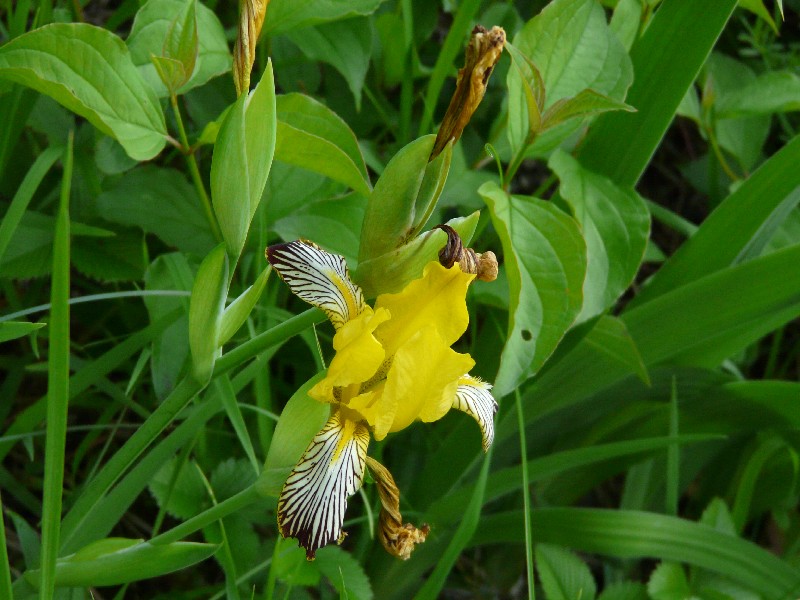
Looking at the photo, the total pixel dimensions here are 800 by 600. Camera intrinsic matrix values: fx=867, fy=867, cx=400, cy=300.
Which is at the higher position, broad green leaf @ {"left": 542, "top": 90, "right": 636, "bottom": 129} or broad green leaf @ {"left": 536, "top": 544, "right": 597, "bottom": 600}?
broad green leaf @ {"left": 542, "top": 90, "right": 636, "bottom": 129}

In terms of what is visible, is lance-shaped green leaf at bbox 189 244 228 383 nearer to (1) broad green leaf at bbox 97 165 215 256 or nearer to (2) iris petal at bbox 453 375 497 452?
(2) iris petal at bbox 453 375 497 452

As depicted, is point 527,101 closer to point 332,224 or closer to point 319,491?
point 332,224

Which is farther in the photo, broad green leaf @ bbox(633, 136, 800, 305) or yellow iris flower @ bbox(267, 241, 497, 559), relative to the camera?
broad green leaf @ bbox(633, 136, 800, 305)

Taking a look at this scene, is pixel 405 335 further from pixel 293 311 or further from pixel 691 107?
pixel 691 107

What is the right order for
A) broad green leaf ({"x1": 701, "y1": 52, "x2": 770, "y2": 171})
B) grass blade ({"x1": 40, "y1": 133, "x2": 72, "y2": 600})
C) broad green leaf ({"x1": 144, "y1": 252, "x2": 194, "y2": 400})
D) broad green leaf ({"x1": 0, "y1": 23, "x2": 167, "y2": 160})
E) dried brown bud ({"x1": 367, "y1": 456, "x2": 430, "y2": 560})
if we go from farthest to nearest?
broad green leaf ({"x1": 701, "y1": 52, "x2": 770, "y2": 171}) < broad green leaf ({"x1": 144, "y1": 252, "x2": 194, "y2": 400}) < broad green leaf ({"x1": 0, "y1": 23, "x2": 167, "y2": 160}) < dried brown bud ({"x1": 367, "y1": 456, "x2": 430, "y2": 560}) < grass blade ({"x1": 40, "y1": 133, "x2": 72, "y2": 600})

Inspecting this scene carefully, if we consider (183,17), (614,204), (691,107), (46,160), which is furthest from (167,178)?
(691,107)

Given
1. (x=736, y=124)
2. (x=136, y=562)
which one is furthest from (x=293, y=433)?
(x=736, y=124)

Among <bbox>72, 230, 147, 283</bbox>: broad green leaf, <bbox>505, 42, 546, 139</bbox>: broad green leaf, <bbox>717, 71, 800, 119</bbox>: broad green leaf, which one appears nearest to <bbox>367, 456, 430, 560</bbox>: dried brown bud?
<bbox>505, 42, 546, 139</bbox>: broad green leaf

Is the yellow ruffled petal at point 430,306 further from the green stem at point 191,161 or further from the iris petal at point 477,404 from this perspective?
the green stem at point 191,161
